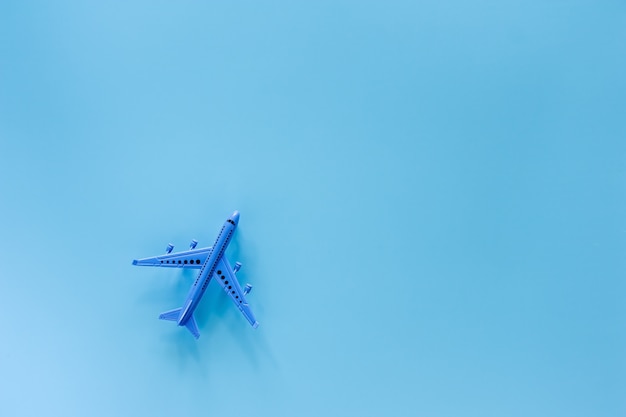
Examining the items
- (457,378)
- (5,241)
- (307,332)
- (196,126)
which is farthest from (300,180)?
(5,241)

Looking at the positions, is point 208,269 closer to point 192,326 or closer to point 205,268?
point 205,268

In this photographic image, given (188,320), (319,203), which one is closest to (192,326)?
(188,320)

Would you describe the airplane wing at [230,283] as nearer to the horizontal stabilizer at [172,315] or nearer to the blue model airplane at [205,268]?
the blue model airplane at [205,268]

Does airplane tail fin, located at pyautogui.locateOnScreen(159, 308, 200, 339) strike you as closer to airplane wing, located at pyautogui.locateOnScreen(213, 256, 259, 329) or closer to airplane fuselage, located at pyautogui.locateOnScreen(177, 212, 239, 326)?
airplane fuselage, located at pyautogui.locateOnScreen(177, 212, 239, 326)

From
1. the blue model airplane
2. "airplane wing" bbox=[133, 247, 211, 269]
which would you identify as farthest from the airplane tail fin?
"airplane wing" bbox=[133, 247, 211, 269]

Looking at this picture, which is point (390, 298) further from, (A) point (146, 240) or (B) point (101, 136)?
(B) point (101, 136)

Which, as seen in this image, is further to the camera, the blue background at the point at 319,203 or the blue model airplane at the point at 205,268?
the blue background at the point at 319,203

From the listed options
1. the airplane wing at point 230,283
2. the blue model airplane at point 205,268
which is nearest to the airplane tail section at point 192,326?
the blue model airplane at point 205,268
